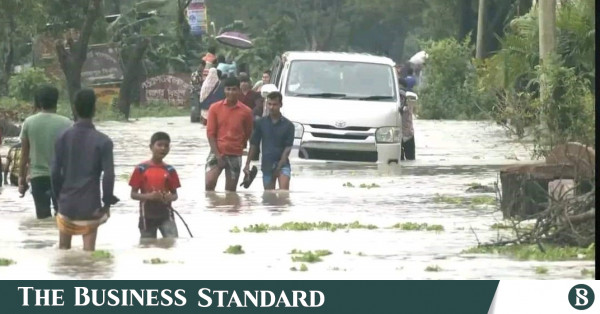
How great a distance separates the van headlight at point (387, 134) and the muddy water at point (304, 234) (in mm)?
396

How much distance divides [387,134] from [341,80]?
1272 millimetres

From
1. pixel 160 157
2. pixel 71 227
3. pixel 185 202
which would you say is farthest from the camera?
pixel 185 202

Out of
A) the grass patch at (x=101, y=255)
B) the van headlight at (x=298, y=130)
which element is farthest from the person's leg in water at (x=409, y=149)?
the grass patch at (x=101, y=255)

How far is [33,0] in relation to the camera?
122ft

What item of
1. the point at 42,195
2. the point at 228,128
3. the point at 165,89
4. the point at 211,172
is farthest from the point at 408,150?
the point at 165,89

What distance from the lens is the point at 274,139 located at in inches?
854

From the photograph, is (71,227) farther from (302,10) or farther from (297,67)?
(302,10)

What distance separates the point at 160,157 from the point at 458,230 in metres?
3.19

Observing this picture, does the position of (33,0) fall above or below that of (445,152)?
above

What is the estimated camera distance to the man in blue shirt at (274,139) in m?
21.7

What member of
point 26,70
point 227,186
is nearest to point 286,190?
point 227,186

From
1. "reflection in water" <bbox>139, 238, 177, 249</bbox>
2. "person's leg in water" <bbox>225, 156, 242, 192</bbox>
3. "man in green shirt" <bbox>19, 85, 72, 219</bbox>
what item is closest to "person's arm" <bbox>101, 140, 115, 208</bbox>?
"reflection in water" <bbox>139, 238, 177, 249</bbox>

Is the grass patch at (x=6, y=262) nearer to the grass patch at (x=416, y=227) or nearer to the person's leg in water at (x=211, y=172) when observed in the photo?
the grass patch at (x=416, y=227)

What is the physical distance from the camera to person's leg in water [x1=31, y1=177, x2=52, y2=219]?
58.7ft
